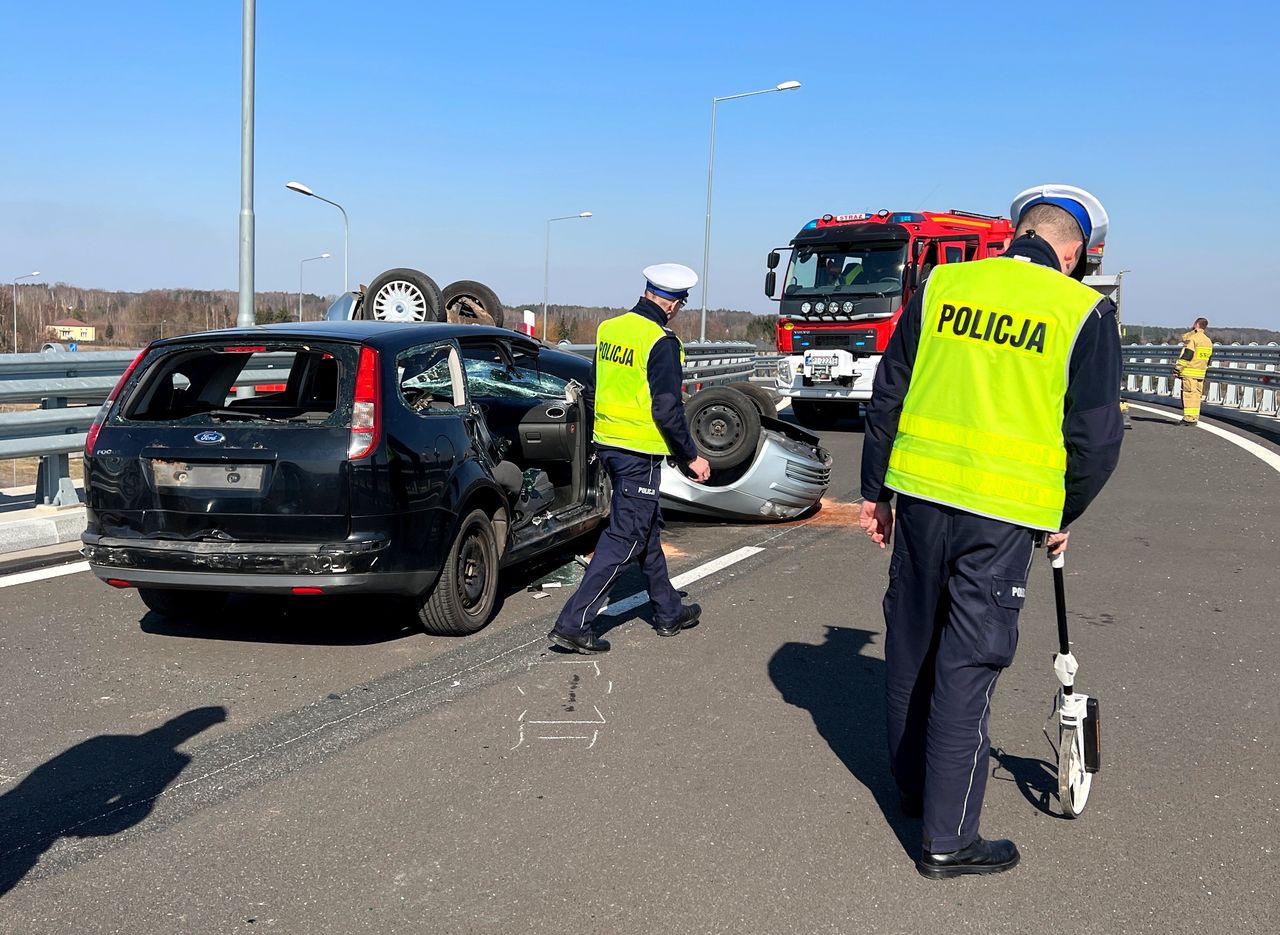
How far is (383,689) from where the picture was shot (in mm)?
5012

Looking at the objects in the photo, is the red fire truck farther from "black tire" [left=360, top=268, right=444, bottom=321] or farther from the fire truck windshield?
"black tire" [left=360, top=268, right=444, bottom=321]

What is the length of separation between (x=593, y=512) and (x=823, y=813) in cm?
367

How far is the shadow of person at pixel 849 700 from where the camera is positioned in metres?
4.00

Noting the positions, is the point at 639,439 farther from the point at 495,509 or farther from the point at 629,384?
the point at 495,509

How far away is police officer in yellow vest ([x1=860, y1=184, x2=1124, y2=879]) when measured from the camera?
3252mm

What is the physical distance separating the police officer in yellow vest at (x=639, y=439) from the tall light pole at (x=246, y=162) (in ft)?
22.4

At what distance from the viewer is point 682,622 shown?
5.97m

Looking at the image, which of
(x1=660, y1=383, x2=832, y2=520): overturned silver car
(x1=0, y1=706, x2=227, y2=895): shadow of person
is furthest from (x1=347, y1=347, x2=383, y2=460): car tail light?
(x1=660, y1=383, x2=832, y2=520): overturned silver car

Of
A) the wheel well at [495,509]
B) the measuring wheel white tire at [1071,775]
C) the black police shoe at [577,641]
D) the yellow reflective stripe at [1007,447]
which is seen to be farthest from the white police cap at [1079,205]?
the wheel well at [495,509]

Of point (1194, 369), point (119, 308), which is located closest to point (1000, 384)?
point (1194, 369)

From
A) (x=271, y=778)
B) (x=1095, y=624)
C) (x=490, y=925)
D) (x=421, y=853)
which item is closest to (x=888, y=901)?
(x=490, y=925)

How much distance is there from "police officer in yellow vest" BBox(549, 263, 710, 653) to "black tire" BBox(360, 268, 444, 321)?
528 centimetres

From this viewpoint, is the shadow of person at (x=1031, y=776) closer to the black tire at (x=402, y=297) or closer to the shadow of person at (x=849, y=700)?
the shadow of person at (x=849, y=700)

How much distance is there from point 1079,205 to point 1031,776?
6.36ft
